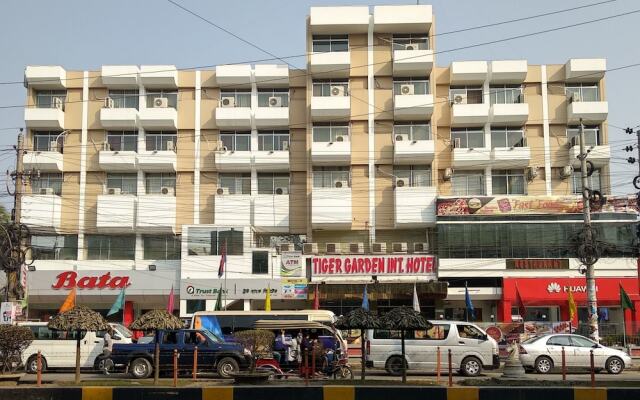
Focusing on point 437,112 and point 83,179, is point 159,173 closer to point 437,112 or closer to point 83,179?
point 83,179

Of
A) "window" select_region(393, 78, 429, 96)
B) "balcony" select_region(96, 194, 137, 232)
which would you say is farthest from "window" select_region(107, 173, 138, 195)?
"window" select_region(393, 78, 429, 96)

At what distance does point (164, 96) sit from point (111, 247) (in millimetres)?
11261

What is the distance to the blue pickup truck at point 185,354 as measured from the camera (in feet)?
73.6

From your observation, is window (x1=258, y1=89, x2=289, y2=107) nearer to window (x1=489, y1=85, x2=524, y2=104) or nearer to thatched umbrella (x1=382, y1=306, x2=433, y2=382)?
window (x1=489, y1=85, x2=524, y2=104)

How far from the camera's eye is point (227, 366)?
22.4 meters

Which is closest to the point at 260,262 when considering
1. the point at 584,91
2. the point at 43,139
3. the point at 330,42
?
the point at 330,42

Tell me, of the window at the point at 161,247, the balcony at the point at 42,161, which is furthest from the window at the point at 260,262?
the balcony at the point at 42,161

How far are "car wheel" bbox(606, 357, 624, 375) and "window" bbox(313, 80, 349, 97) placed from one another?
27983 mm

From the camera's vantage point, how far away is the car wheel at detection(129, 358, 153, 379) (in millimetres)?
22312

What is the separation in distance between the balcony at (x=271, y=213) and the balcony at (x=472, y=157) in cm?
1204

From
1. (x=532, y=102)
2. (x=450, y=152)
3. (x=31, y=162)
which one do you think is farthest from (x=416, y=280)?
(x=31, y=162)

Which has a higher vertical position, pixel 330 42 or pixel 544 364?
pixel 330 42

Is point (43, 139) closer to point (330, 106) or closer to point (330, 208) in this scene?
Answer: point (330, 106)

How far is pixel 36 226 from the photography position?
152 ft
